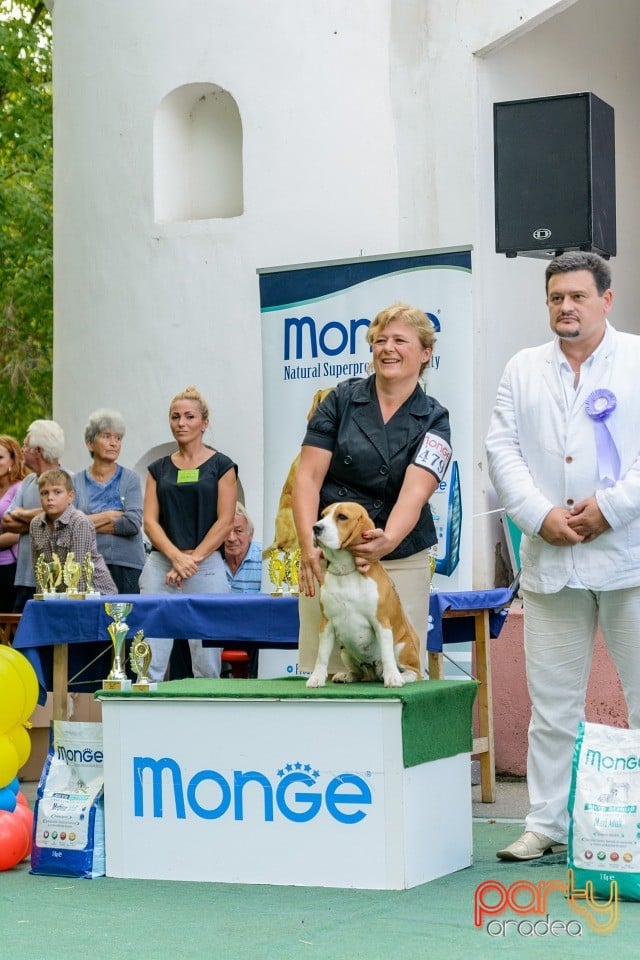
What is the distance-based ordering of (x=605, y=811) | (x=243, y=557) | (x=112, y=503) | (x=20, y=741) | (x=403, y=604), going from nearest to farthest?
(x=605, y=811), (x=403, y=604), (x=20, y=741), (x=112, y=503), (x=243, y=557)

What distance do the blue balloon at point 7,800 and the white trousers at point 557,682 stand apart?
66.7 inches

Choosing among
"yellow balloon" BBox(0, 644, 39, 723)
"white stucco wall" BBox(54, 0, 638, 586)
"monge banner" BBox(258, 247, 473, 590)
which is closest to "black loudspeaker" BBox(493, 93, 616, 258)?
"monge banner" BBox(258, 247, 473, 590)

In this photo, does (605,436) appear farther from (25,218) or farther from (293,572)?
(25,218)

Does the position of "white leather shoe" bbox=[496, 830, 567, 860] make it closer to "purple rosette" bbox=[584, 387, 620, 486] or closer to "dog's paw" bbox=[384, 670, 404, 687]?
"dog's paw" bbox=[384, 670, 404, 687]

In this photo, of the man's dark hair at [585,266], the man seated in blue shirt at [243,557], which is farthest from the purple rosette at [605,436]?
the man seated in blue shirt at [243,557]

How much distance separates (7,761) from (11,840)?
0.29 m

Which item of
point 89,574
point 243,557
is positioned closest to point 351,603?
point 89,574

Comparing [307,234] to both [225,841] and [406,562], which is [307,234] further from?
[225,841]

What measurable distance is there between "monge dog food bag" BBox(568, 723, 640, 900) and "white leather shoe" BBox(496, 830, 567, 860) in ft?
1.56

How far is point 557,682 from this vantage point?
15.8ft

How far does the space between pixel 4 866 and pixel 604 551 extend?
83.3 inches

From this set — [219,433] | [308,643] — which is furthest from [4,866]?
[219,433]

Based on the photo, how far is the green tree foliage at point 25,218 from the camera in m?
15.9

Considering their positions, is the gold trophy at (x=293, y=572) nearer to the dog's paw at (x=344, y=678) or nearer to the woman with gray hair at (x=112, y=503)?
the dog's paw at (x=344, y=678)
